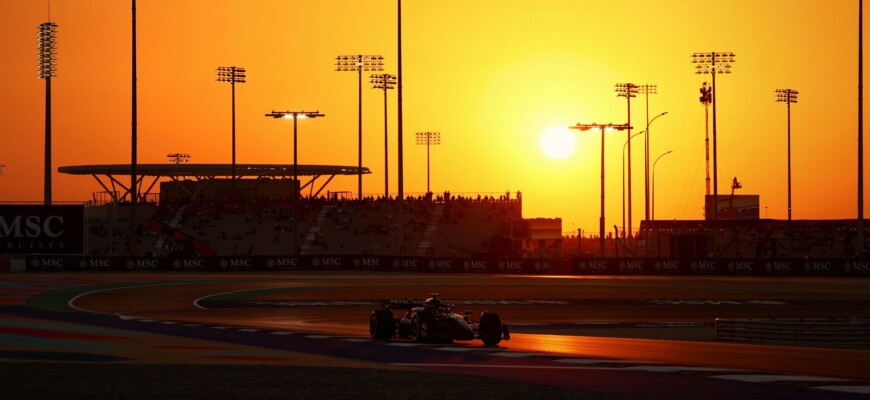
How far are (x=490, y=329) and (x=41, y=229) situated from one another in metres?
32.2

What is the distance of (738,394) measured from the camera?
57.0 ft

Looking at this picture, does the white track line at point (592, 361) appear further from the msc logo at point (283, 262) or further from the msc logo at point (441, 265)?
the msc logo at point (283, 262)

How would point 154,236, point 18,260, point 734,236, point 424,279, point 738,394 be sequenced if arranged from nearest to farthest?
point 738,394
point 424,279
point 18,260
point 734,236
point 154,236

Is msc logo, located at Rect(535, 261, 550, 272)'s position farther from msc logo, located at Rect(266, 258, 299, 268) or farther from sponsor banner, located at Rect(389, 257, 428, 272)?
msc logo, located at Rect(266, 258, 299, 268)

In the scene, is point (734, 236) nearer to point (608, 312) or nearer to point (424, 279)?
point (424, 279)

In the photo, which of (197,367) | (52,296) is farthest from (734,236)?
(197,367)

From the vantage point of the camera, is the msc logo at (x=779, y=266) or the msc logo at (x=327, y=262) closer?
the msc logo at (x=779, y=266)

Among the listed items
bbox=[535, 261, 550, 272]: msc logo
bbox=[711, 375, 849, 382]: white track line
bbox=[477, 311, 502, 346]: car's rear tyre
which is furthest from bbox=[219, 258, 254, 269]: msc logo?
bbox=[711, 375, 849, 382]: white track line

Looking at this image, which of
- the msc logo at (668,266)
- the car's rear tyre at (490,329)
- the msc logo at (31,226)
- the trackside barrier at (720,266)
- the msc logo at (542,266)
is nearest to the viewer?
the car's rear tyre at (490,329)

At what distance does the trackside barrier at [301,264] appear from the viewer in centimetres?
8094

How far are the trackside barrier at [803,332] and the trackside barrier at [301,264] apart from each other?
50885mm

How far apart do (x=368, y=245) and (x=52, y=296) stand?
51.9 meters

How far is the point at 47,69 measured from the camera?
77.0 metres

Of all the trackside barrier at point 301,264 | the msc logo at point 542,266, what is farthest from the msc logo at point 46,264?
the msc logo at point 542,266
